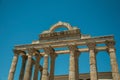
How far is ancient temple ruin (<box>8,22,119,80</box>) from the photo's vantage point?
2941 centimetres

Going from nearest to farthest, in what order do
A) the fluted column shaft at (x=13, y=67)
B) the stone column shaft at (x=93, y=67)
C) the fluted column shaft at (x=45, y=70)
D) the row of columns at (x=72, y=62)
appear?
the stone column shaft at (x=93, y=67) < the row of columns at (x=72, y=62) < the fluted column shaft at (x=45, y=70) < the fluted column shaft at (x=13, y=67)

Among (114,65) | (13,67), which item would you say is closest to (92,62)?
(114,65)

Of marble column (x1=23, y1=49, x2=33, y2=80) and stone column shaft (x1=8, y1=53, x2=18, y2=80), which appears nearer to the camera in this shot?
marble column (x1=23, y1=49, x2=33, y2=80)

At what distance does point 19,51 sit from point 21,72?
16.3 ft

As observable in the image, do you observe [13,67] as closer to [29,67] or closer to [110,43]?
[29,67]

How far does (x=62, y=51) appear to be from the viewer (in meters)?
35.8

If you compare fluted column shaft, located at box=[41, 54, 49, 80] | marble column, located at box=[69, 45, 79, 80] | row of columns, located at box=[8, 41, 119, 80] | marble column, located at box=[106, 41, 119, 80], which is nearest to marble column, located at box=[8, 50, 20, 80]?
row of columns, located at box=[8, 41, 119, 80]

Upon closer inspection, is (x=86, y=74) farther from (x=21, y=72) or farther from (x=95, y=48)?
(x=21, y=72)

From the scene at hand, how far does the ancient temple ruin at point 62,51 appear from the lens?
29.4m

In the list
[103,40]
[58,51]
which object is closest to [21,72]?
[58,51]

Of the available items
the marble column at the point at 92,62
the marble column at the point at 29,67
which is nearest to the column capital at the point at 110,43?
the marble column at the point at 92,62

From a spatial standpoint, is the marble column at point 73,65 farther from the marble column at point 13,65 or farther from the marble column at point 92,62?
the marble column at point 13,65

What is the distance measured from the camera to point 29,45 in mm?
34812

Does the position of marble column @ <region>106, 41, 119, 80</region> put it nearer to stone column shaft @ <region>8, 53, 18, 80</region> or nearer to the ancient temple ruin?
the ancient temple ruin
